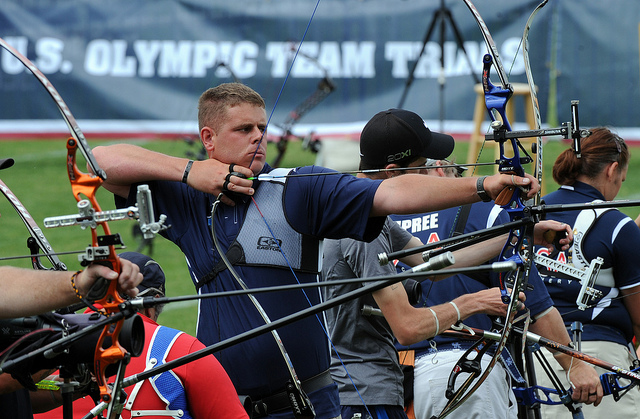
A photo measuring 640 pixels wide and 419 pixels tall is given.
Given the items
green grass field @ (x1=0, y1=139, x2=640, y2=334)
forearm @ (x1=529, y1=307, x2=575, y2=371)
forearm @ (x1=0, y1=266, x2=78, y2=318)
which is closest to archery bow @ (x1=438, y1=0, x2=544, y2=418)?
forearm @ (x1=529, y1=307, x2=575, y2=371)

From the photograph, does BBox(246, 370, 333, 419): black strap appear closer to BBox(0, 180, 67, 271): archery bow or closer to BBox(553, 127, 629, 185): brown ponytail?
BBox(0, 180, 67, 271): archery bow

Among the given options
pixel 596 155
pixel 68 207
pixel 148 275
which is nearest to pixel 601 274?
pixel 596 155

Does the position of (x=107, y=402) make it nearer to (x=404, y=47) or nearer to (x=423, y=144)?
(x=423, y=144)

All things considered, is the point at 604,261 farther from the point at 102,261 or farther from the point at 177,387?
the point at 102,261

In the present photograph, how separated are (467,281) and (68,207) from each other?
4906mm

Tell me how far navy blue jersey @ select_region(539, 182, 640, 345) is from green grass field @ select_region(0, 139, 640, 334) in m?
1.87

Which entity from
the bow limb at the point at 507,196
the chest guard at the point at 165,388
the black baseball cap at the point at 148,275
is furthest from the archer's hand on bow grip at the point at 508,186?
the black baseball cap at the point at 148,275

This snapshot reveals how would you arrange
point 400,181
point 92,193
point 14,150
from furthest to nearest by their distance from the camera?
point 14,150 < point 400,181 < point 92,193

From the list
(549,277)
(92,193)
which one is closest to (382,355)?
(549,277)

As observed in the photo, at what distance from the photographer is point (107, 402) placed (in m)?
1.91

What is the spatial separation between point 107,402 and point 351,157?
261cm

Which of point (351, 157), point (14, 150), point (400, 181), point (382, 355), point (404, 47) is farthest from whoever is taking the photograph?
point (14, 150)

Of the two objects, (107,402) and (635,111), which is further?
(635,111)

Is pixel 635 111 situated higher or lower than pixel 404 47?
lower
